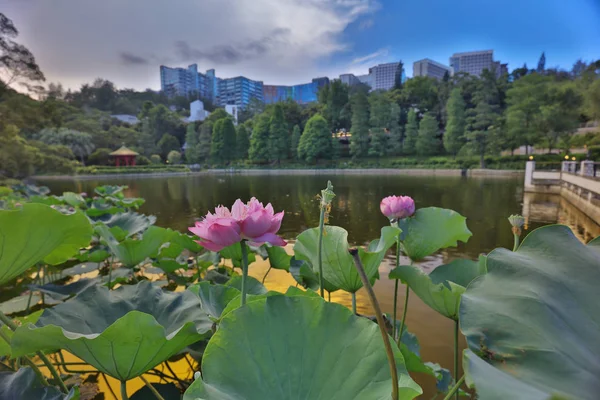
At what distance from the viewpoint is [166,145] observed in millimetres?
32781

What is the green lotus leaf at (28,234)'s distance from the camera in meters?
0.77

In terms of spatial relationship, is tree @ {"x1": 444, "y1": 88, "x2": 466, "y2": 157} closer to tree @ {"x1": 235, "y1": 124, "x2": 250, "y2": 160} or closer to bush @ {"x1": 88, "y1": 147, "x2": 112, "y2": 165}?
tree @ {"x1": 235, "y1": 124, "x2": 250, "y2": 160}

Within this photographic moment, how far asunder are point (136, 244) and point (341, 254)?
113 centimetres

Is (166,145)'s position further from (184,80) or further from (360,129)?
(184,80)

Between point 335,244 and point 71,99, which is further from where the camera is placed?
point 71,99

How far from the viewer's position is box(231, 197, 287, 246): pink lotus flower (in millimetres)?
632

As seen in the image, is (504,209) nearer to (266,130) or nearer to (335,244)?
(335,244)

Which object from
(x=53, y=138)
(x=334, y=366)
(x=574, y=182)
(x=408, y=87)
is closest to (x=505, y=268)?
(x=334, y=366)

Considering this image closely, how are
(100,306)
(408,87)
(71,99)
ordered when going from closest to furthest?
(100,306) < (408,87) < (71,99)

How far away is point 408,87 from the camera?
3278cm

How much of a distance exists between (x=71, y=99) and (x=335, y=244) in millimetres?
52792

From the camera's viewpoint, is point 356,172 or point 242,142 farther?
point 242,142

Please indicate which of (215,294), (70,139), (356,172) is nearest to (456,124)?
(356,172)

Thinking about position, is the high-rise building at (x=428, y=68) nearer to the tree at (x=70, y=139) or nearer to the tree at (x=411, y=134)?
the tree at (x=411, y=134)
